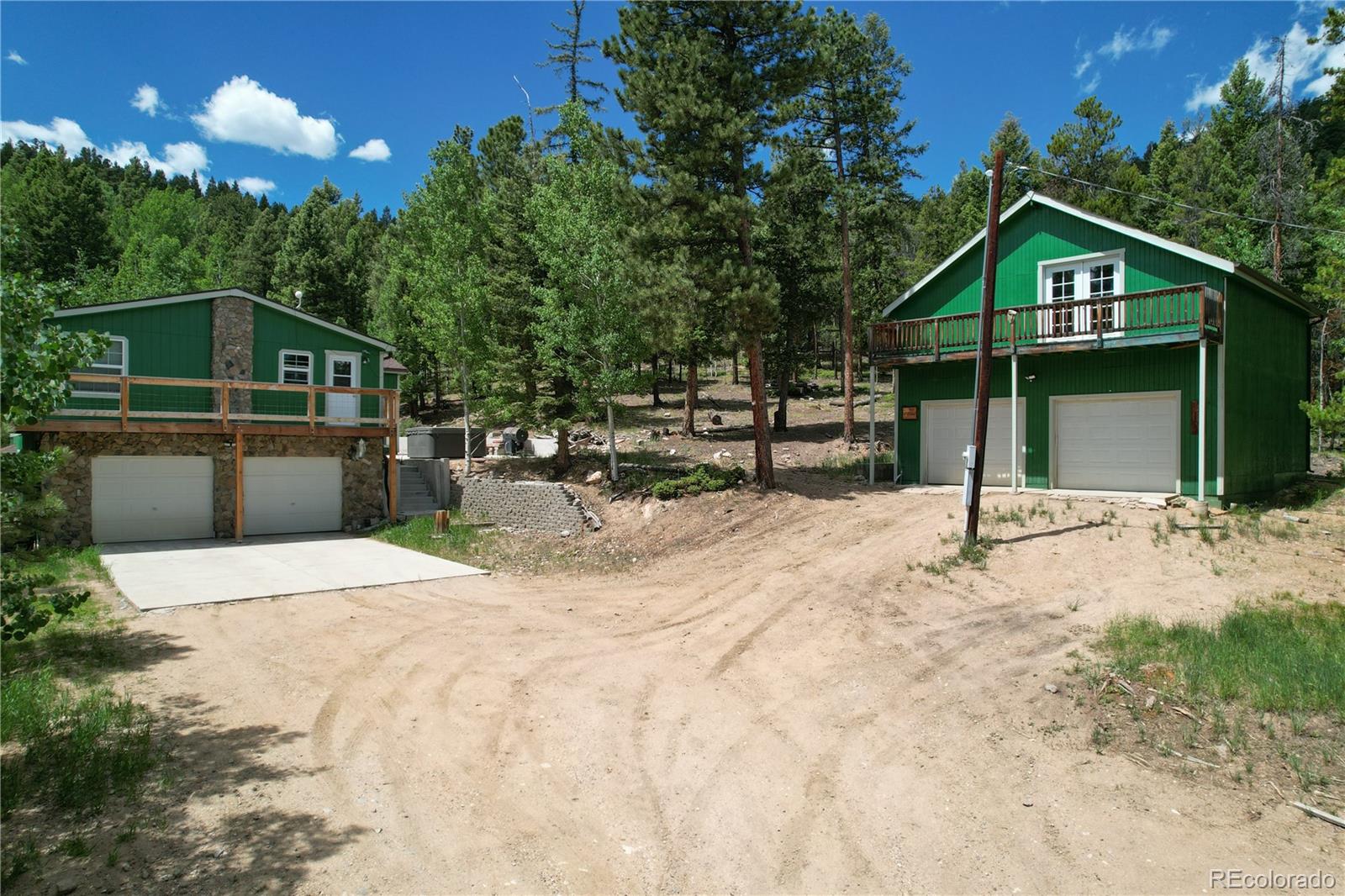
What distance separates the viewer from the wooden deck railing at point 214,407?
54.7 feet

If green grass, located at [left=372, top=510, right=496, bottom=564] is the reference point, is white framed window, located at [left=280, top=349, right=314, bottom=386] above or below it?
above

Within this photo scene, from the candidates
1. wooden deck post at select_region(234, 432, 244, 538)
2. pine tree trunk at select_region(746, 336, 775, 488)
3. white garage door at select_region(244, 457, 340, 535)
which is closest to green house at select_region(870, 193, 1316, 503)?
pine tree trunk at select_region(746, 336, 775, 488)

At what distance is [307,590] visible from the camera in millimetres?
12445

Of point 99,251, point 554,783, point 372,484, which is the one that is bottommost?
point 554,783

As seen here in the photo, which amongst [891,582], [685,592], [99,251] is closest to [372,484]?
[685,592]

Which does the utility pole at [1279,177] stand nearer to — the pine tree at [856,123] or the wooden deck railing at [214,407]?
the pine tree at [856,123]

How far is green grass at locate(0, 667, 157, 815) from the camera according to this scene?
16.0ft

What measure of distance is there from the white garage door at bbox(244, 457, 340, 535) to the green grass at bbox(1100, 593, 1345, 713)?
19.5m

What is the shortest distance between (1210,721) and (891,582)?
5.40 m

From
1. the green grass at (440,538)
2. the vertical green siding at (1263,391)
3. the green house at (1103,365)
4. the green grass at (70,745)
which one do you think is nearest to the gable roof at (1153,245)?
the green house at (1103,365)

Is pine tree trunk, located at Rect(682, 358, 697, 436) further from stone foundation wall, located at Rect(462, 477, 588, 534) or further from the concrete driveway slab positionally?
the concrete driveway slab

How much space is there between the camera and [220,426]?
17.9 metres

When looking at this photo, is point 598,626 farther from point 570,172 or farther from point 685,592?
point 570,172

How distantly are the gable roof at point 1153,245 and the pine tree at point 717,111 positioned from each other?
5860 millimetres
